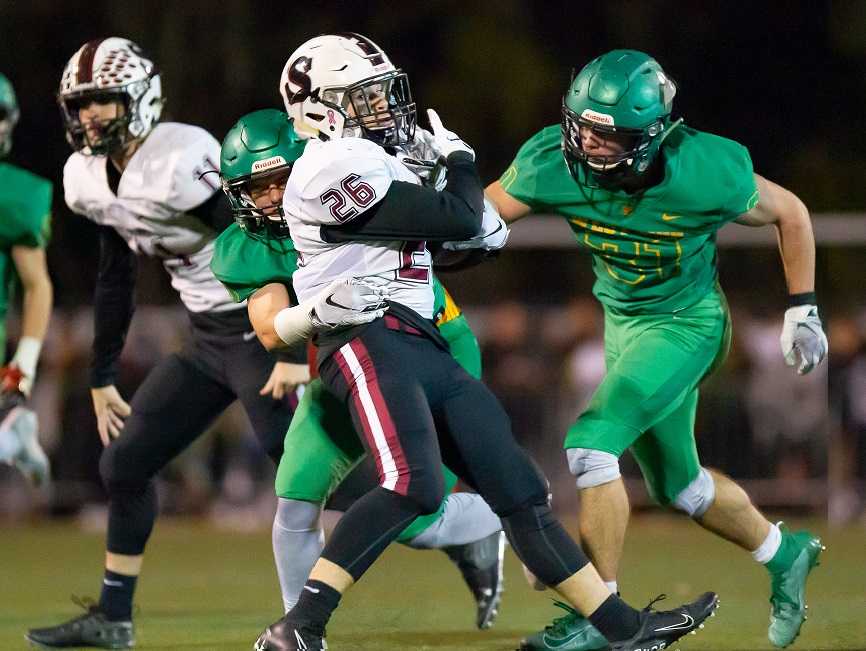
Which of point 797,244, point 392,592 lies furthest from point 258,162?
point 392,592

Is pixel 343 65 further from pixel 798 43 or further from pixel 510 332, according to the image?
pixel 798 43

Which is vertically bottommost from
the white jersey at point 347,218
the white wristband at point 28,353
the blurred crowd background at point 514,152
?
the blurred crowd background at point 514,152

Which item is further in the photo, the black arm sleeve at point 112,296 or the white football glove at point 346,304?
the black arm sleeve at point 112,296

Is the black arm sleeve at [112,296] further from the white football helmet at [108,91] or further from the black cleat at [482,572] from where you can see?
the black cleat at [482,572]

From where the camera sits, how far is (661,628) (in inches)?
165

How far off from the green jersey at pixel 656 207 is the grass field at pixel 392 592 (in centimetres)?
111

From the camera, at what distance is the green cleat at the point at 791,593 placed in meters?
4.87

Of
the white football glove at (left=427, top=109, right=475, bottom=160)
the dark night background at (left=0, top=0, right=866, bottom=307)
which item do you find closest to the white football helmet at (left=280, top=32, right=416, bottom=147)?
the white football glove at (left=427, top=109, right=475, bottom=160)

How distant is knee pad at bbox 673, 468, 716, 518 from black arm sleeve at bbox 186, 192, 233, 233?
1.68 m

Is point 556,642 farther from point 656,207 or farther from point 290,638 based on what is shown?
point 656,207

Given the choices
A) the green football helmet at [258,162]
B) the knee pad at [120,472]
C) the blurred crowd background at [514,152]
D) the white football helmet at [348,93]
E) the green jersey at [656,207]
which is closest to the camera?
the white football helmet at [348,93]

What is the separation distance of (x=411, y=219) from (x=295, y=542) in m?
1.04

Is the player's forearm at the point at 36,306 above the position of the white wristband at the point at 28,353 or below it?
above

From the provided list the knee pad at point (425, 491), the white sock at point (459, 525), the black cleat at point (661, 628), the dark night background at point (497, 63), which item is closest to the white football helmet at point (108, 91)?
the white sock at point (459, 525)
